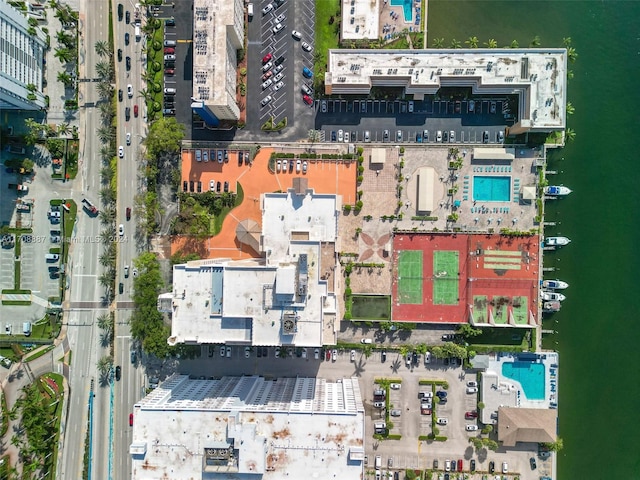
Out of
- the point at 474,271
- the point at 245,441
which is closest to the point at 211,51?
the point at 474,271

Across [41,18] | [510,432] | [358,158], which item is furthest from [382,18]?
[510,432]

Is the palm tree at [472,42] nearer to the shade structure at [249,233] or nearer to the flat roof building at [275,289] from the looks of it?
the flat roof building at [275,289]

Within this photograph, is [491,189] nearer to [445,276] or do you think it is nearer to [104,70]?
[445,276]

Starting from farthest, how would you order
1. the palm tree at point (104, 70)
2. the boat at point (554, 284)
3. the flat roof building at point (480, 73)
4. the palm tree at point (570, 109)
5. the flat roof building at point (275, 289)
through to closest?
the palm tree at point (104, 70), the boat at point (554, 284), the palm tree at point (570, 109), the flat roof building at point (480, 73), the flat roof building at point (275, 289)

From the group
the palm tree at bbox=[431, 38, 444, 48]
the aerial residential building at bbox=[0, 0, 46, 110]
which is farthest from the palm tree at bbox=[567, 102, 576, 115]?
the aerial residential building at bbox=[0, 0, 46, 110]

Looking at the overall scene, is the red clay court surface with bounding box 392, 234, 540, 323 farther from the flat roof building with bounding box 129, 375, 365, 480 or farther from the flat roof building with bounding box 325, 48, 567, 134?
the flat roof building with bounding box 129, 375, 365, 480

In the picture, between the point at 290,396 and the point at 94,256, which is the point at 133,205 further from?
the point at 290,396

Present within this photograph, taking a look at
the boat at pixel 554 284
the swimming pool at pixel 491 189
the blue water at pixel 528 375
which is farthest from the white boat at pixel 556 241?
the blue water at pixel 528 375
